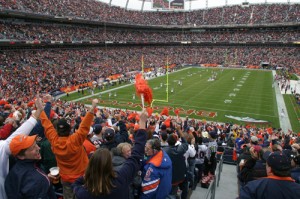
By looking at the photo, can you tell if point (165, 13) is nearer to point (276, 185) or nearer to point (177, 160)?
point (177, 160)

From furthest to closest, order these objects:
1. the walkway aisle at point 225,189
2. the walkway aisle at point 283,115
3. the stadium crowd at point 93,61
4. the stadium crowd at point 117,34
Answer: the stadium crowd at point 117,34, the stadium crowd at point 93,61, the walkway aisle at point 283,115, the walkway aisle at point 225,189

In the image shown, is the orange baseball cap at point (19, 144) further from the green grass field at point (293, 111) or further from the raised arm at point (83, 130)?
the green grass field at point (293, 111)

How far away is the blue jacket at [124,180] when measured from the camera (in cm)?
234

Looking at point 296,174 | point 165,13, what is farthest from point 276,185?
point 165,13

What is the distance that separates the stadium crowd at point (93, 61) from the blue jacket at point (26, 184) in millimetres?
20897

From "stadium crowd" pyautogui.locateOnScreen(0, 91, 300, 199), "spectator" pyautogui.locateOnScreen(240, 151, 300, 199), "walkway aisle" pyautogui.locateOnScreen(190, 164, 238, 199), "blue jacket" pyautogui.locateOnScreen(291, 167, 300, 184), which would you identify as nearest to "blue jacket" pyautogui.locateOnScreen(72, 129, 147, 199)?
"stadium crowd" pyautogui.locateOnScreen(0, 91, 300, 199)

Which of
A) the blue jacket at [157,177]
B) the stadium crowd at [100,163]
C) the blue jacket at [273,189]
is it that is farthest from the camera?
the blue jacket at [157,177]

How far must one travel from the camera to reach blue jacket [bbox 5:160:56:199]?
2.70 meters

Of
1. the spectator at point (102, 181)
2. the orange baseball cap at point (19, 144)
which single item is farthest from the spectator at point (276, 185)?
the orange baseball cap at point (19, 144)

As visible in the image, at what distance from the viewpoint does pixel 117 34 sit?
57531 millimetres

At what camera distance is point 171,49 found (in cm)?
6875

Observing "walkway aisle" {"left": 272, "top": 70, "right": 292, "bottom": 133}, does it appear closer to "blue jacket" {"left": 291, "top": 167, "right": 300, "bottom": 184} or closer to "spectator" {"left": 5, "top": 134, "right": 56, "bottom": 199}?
"blue jacket" {"left": 291, "top": 167, "right": 300, "bottom": 184}

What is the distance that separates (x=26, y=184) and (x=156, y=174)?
70.6 inches

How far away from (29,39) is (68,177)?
35294 mm
